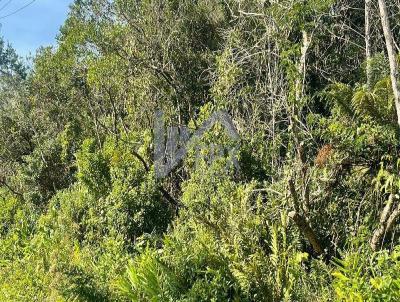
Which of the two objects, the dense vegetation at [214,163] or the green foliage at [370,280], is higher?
the dense vegetation at [214,163]

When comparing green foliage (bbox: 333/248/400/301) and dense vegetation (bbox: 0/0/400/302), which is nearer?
green foliage (bbox: 333/248/400/301)

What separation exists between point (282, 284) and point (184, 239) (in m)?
1.73

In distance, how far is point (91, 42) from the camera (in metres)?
11.2

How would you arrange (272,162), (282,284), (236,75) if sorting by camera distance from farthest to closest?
(236,75), (272,162), (282,284)

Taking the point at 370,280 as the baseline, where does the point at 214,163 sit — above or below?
above

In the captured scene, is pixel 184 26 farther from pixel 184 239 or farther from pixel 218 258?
pixel 218 258

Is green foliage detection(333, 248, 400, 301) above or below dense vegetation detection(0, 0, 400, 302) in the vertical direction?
below

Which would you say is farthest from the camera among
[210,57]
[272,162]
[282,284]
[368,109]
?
[210,57]

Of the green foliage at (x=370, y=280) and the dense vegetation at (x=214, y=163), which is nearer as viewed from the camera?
the green foliage at (x=370, y=280)

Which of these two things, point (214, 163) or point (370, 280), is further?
point (214, 163)

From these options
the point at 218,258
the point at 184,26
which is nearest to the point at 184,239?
the point at 218,258

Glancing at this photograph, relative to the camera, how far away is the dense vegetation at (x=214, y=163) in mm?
5648

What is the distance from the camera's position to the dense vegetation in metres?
5.65

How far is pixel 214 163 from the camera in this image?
27.1 feet
